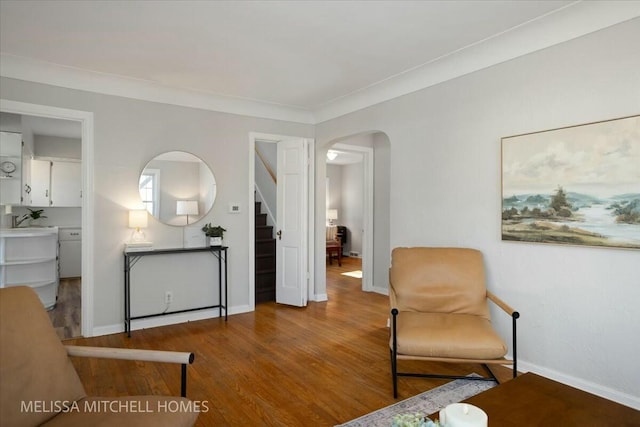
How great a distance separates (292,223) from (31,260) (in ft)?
10.7

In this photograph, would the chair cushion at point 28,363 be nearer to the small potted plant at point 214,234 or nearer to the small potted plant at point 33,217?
the small potted plant at point 214,234

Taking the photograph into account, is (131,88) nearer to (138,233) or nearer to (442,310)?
(138,233)

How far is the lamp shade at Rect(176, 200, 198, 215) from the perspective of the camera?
4172mm

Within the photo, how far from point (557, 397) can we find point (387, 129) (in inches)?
113

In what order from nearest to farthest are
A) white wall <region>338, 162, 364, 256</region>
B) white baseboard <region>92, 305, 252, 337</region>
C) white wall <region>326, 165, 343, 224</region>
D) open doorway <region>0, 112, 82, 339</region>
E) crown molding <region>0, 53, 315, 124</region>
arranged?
crown molding <region>0, 53, 315, 124</region> → white baseboard <region>92, 305, 252, 337</region> → open doorway <region>0, 112, 82, 339</region> → white wall <region>338, 162, 364, 256</region> → white wall <region>326, 165, 343, 224</region>

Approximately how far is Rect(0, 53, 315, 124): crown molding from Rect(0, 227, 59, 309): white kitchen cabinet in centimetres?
210

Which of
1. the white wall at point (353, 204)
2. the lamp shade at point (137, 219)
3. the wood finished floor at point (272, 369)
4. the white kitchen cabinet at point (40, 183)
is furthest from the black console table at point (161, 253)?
the white wall at point (353, 204)

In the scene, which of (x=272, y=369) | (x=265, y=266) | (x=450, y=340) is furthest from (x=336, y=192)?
(x=450, y=340)

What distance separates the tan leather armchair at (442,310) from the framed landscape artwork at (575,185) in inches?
18.1

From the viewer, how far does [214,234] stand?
4.21 metres

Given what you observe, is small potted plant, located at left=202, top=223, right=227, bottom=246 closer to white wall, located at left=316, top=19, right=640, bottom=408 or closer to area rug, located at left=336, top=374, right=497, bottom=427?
white wall, located at left=316, top=19, right=640, bottom=408

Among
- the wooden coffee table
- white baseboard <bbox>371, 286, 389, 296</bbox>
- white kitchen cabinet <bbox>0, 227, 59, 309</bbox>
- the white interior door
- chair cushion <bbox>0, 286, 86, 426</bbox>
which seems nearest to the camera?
chair cushion <bbox>0, 286, 86, 426</bbox>

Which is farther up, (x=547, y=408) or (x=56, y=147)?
(x=56, y=147)

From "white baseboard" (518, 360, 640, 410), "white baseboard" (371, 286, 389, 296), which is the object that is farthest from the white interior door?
"white baseboard" (518, 360, 640, 410)
